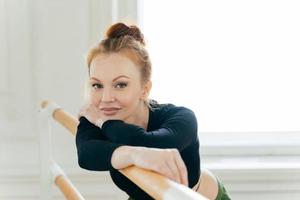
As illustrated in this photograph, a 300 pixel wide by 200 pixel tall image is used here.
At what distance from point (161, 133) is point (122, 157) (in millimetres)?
134

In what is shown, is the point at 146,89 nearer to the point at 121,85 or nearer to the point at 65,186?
the point at 121,85

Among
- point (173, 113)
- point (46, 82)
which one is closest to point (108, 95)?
point (173, 113)

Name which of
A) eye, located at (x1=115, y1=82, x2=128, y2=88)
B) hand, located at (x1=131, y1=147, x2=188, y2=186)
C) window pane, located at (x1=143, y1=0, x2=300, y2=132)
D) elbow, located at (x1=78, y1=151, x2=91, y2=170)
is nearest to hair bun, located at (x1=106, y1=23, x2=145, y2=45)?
eye, located at (x1=115, y1=82, x2=128, y2=88)

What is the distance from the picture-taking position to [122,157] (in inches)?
31.8

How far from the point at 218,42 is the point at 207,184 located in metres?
0.83

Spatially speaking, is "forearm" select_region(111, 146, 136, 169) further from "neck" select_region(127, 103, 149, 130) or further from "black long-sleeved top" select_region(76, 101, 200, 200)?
"neck" select_region(127, 103, 149, 130)

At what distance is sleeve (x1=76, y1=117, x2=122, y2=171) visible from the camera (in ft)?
2.89

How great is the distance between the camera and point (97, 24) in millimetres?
1715

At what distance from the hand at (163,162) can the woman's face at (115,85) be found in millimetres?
250

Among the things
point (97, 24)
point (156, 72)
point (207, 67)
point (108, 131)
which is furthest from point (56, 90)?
point (108, 131)

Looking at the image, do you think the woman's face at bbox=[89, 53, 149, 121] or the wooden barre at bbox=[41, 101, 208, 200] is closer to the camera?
the wooden barre at bbox=[41, 101, 208, 200]

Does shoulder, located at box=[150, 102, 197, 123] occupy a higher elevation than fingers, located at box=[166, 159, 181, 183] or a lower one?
lower

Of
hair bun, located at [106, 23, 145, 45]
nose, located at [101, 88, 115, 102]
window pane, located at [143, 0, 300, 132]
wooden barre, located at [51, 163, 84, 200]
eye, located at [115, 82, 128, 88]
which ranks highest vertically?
hair bun, located at [106, 23, 145, 45]

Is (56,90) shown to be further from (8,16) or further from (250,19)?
(250,19)
